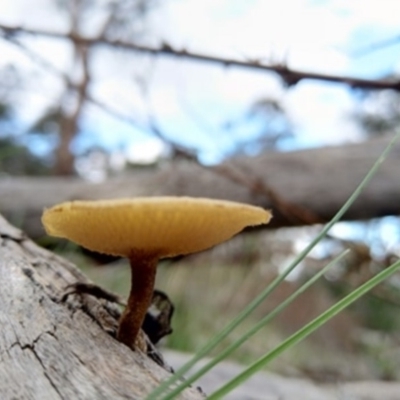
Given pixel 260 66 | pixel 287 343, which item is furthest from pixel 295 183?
pixel 287 343

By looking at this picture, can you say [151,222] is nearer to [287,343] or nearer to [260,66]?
[287,343]

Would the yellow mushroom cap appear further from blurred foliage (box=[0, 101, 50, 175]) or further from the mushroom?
Result: blurred foliage (box=[0, 101, 50, 175])

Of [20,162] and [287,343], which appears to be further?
[20,162]

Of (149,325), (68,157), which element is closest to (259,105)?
(68,157)

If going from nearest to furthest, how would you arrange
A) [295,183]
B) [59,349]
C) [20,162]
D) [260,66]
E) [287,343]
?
[287,343]
[59,349]
[260,66]
[295,183]
[20,162]

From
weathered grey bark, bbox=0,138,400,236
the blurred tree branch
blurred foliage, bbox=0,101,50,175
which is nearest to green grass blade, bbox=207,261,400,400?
the blurred tree branch

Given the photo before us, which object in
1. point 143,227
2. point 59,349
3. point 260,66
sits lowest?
point 59,349

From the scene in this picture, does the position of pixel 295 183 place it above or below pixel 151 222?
above

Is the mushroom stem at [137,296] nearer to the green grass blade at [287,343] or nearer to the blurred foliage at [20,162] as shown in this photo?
the green grass blade at [287,343]
